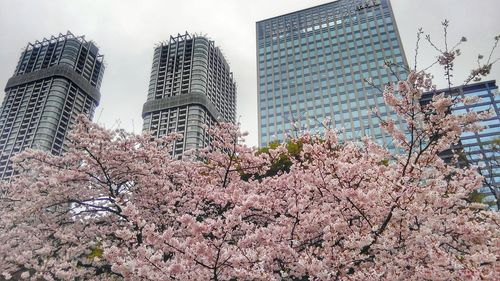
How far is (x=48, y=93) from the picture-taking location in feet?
333

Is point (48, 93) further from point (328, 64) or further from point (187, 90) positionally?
point (328, 64)

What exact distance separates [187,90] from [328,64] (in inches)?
1809

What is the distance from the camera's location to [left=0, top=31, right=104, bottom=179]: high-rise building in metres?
94.2

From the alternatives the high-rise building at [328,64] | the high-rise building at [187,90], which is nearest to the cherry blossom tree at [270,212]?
the high-rise building at [187,90]

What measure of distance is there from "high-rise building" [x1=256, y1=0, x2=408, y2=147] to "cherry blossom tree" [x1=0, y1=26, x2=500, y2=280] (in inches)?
3260

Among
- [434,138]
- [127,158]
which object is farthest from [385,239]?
[127,158]

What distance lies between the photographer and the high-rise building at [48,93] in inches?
3711

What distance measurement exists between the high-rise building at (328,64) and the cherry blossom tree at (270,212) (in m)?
82.8

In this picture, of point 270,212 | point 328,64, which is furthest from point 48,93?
point 270,212

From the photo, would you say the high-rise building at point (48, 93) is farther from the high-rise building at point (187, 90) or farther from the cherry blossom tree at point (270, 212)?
the cherry blossom tree at point (270, 212)

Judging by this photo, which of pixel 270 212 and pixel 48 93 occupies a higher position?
pixel 48 93

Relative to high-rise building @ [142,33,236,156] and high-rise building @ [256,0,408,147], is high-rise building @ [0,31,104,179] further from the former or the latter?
high-rise building @ [256,0,408,147]

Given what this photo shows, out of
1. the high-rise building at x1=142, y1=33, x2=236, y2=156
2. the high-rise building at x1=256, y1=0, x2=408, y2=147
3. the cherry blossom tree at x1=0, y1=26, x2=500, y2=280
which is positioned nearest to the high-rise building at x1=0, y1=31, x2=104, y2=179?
the high-rise building at x1=142, y1=33, x2=236, y2=156

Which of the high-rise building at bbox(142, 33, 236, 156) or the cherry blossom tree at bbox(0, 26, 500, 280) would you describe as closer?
the cherry blossom tree at bbox(0, 26, 500, 280)
